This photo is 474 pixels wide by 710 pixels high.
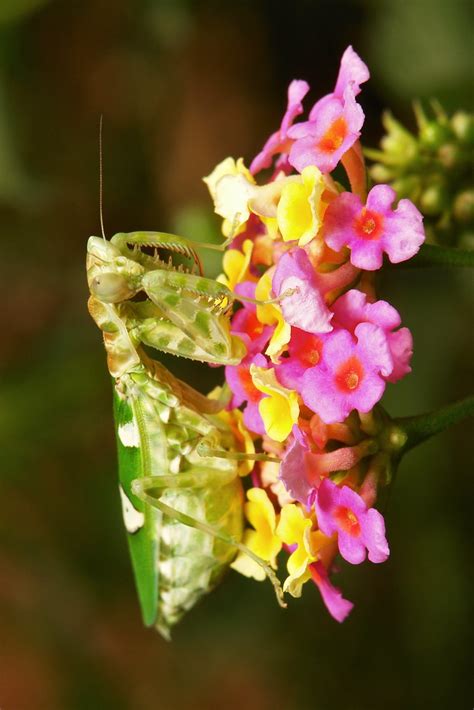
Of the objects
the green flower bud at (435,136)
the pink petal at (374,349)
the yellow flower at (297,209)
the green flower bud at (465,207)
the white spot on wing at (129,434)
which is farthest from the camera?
the green flower bud at (435,136)

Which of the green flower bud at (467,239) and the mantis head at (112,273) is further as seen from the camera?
the green flower bud at (467,239)

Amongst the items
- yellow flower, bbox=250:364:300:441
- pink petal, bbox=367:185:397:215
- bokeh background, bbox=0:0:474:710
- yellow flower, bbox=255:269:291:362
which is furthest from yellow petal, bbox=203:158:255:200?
bokeh background, bbox=0:0:474:710

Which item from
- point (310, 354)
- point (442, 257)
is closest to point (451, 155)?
point (442, 257)

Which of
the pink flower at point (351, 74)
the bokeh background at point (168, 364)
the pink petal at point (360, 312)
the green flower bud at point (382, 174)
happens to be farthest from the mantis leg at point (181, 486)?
the bokeh background at point (168, 364)

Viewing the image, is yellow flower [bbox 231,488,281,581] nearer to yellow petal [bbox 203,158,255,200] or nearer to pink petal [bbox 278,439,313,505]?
pink petal [bbox 278,439,313,505]

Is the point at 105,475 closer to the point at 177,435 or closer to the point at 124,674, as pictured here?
the point at 124,674

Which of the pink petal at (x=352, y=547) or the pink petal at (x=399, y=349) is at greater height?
the pink petal at (x=399, y=349)

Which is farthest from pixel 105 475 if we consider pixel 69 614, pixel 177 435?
pixel 177 435

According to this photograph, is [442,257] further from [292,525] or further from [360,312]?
[292,525]

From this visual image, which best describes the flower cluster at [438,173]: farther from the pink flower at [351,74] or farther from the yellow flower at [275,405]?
the yellow flower at [275,405]
